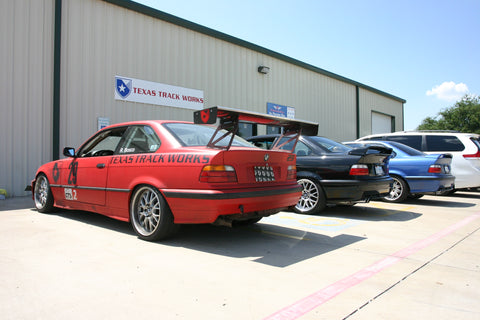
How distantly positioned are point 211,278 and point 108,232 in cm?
217

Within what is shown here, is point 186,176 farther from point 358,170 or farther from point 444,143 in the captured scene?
point 444,143

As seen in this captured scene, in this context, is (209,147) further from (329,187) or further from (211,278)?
(329,187)

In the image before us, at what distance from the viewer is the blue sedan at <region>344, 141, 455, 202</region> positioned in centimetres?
689

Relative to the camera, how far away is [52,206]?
5711 mm

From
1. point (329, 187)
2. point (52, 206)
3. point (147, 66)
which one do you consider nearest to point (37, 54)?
point (147, 66)

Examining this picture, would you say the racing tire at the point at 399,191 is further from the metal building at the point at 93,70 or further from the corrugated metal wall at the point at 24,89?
the corrugated metal wall at the point at 24,89

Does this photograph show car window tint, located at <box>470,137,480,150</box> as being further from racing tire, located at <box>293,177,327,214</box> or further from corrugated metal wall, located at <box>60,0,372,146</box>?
corrugated metal wall, located at <box>60,0,372,146</box>

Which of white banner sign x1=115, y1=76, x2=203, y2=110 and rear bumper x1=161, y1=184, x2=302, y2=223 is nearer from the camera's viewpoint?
rear bumper x1=161, y1=184, x2=302, y2=223

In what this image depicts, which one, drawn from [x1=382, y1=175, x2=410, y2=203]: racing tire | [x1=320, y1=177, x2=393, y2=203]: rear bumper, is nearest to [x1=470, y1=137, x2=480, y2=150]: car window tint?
[x1=382, y1=175, x2=410, y2=203]: racing tire

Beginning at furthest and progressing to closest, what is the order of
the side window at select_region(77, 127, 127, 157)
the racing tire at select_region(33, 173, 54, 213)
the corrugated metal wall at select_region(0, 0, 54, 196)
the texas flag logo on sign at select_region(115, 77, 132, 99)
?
the texas flag logo on sign at select_region(115, 77, 132, 99) → the corrugated metal wall at select_region(0, 0, 54, 196) → the racing tire at select_region(33, 173, 54, 213) → the side window at select_region(77, 127, 127, 157)

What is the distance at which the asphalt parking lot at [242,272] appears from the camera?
2254mm

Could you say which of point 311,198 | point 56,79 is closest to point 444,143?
point 311,198

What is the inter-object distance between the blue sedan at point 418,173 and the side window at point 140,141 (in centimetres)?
532

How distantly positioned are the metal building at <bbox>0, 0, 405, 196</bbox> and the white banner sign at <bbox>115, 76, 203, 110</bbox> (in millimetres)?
47
